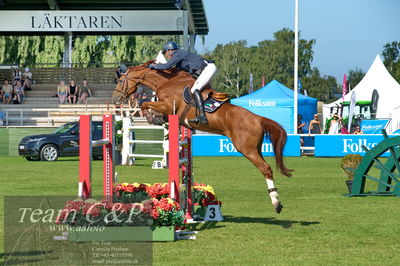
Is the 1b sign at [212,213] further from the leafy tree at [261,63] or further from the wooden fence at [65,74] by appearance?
the leafy tree at [261,63]

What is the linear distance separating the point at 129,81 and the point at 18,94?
28509 millimetres

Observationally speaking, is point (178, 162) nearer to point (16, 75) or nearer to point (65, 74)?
point (16, 75)

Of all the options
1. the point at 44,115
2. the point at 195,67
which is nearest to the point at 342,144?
the point at 44,115

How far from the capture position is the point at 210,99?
1056 cm

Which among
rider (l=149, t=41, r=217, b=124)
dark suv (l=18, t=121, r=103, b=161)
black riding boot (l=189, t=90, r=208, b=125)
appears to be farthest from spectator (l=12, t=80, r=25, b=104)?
black riding boot (l=189, t=90, r=208, b=125)

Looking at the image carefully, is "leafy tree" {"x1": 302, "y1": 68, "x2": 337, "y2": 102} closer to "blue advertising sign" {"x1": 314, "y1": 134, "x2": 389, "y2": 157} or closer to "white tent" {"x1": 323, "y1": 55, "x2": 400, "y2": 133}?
"white tent" {"x1": 323, "y1": 55, "x2": 400, "y2": 133}

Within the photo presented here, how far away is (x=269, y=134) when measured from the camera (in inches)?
421

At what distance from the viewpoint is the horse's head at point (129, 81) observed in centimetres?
1134

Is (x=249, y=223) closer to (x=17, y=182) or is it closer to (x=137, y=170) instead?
(x=17, y=182)

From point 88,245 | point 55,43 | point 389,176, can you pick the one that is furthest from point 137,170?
point 55,43

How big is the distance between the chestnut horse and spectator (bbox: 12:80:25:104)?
28800 mm

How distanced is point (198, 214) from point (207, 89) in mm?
1859

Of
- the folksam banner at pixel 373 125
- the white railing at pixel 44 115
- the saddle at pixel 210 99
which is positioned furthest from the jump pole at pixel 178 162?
the folksam banner at pixel 373 125

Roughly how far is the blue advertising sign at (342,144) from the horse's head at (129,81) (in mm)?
19282
